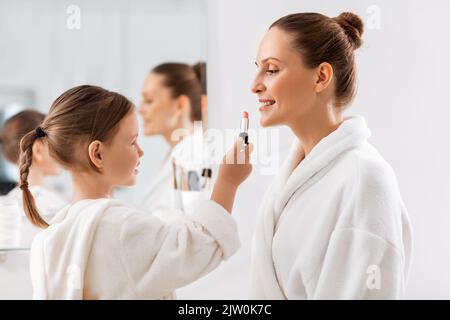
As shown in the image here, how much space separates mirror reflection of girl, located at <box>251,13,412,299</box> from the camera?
0.92m

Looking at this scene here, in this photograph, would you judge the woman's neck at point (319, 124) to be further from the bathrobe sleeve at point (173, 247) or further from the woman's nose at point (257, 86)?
the bathrobe sleeve at point (173, 247)

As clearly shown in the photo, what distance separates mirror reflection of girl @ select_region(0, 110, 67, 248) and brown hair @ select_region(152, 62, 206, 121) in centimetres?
29

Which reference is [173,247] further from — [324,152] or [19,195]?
[19,195]

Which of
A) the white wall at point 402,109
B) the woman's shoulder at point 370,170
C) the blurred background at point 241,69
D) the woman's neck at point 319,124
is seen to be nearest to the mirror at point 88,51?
the blurred background at point 241,69

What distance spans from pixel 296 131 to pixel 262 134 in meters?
0.14

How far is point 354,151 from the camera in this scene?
0.98 m

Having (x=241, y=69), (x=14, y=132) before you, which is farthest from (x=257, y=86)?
(x=14, y=132)

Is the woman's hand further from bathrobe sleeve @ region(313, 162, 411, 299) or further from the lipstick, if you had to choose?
bathrobe sleeve @ region(313, 162, 411, 299)

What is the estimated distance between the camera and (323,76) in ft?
3.30

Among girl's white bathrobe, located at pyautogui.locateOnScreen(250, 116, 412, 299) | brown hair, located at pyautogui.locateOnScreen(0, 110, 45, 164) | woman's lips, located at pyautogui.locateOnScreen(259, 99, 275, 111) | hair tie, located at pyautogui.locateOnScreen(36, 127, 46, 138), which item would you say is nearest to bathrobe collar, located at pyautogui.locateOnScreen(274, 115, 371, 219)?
girl's white bathrobe, located at pyautogui.locateOnScreen(250, 116, 412, 299)

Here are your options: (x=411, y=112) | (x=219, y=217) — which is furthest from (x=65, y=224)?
(x=411, y=112)

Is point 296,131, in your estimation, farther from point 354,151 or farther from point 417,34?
point 417,34

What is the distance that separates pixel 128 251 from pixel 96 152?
19 cm

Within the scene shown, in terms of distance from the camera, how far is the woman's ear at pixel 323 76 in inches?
39.4
